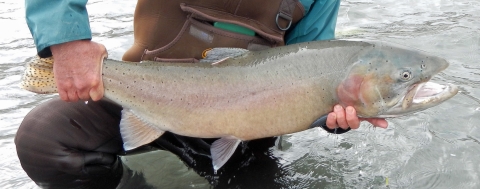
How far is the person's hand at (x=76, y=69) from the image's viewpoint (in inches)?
107

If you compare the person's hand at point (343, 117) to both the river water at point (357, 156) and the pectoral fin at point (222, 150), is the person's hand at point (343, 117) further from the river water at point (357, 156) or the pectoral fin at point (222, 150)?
the river water at point (357, 156)

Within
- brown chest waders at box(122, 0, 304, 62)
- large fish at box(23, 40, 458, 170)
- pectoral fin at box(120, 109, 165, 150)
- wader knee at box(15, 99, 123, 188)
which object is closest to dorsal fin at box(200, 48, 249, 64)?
large fish at box(23, 40, 458, 170)

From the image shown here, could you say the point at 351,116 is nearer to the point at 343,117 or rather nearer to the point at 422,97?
the point at 343,117

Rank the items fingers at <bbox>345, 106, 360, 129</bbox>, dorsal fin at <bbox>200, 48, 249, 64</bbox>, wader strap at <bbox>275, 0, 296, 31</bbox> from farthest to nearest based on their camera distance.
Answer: wader strap at <bbox>275, 0, 296, 31</bbox> < dorsal fin at <bbox>200, 48, 249, 64</bbox> < fingers at <bbox>345, 106, 360, 129</bbox>

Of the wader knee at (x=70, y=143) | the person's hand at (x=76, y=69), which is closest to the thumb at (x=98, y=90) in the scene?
the person's hand at (x=76, y=69)

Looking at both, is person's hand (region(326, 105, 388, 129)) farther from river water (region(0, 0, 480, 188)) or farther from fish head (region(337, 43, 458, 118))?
river water (region(0, 0, 480, 188))

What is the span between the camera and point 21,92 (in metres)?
5.33

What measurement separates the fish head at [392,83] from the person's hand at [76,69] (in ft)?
4.30

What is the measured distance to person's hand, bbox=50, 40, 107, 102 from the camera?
2715 millimetres

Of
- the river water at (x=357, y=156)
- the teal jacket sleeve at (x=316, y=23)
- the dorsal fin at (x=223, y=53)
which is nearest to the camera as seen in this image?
the dorsal fin at (x=223, y=53)

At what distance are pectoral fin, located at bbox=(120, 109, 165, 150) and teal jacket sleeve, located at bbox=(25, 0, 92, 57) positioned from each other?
1.71ft

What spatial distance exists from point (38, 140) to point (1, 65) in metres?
3.47

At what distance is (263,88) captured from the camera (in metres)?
2.88

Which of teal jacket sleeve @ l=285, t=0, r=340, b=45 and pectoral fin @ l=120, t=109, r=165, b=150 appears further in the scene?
teal jacket sleeve @ l=285, t=0, r=340, b=45
